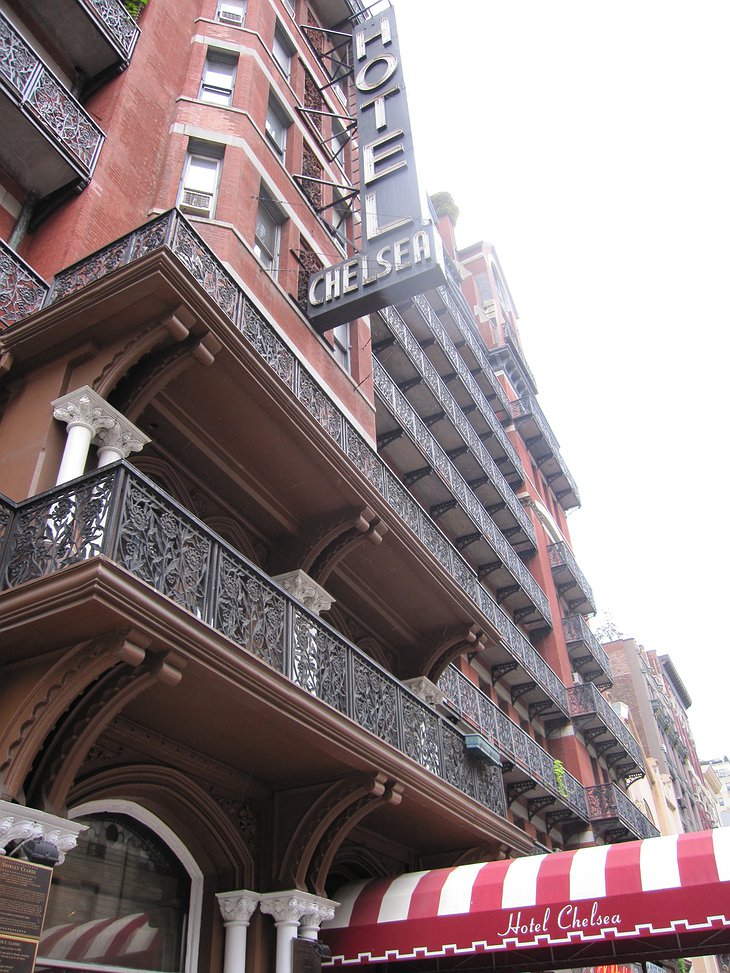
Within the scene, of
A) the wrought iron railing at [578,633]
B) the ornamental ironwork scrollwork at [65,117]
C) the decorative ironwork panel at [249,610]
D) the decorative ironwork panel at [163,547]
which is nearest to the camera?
the decorative ironwork panel at [163,547]

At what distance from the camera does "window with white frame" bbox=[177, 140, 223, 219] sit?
529 inches

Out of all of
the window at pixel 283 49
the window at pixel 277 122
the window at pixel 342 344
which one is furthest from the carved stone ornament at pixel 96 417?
Answer: the window at pixel 283 49

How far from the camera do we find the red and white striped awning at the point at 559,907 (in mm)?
9133

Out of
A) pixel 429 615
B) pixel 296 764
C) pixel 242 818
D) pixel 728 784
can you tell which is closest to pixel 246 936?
pixel 242 818

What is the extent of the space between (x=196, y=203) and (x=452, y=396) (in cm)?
1611

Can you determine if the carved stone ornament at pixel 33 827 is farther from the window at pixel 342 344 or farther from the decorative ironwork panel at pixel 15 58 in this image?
the window at pixel 342 344

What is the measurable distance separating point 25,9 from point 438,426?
16695mm

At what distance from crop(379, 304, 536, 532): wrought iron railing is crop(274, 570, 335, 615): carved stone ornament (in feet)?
40.4

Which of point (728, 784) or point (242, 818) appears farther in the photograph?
point (728, 784)

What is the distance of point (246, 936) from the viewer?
9.46m

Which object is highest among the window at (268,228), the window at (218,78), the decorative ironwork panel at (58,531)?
the window at (218,78)

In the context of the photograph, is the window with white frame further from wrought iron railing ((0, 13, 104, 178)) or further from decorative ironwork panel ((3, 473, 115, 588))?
decorative ironwork panel ((3, 473, 115, 588))

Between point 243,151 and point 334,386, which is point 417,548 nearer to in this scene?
point 334,386

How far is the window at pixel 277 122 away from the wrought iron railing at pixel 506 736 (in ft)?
40.5
